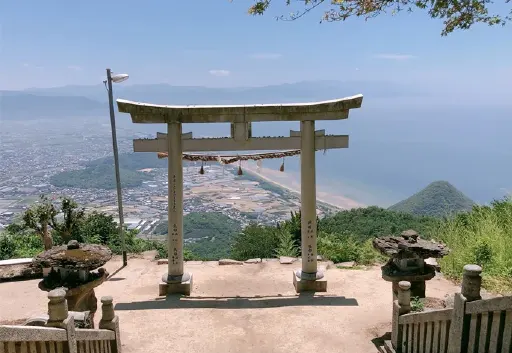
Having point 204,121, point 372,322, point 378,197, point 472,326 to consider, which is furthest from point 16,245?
point 378,197

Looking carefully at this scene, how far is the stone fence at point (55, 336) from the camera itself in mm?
3842

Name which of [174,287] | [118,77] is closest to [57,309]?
[174,287]

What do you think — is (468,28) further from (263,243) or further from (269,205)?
(269,205)

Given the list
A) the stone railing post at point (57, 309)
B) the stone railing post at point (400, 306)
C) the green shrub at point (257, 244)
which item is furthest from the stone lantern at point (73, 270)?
the green shrub at point (257, 244)

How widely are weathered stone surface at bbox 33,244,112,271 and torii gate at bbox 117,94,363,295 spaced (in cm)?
208

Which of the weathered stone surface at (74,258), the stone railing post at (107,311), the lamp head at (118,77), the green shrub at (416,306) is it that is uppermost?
the lamp head at (118,77)

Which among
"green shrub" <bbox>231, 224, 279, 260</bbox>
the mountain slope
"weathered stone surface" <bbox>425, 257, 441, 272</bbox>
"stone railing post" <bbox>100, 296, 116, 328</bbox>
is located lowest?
the mountain slope

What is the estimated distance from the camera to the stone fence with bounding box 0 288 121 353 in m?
3.84

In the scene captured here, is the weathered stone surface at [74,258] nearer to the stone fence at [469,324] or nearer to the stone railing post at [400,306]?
the stone railing post at [400,306]

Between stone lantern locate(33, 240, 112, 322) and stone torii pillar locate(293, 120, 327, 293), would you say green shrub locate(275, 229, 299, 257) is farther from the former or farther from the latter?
stone lantern locate(33, 240, 112, 322)

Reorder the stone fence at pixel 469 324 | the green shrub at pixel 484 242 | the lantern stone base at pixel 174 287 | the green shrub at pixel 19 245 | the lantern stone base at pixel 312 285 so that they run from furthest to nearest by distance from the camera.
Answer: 1. the green shrub at pixel 19 245
2. the lantern stone base at pixel 312 285
3. the lantern stone base at pixel 174 287
4. the green shrub at pixel 484 242
5. the stone fence at pixel 469 324

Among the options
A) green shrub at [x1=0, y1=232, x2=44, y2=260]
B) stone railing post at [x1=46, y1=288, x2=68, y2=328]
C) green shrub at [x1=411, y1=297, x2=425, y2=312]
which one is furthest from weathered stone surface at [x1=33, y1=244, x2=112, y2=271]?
green shrub at [x1=0, y1=232, x2=44, y2=260]

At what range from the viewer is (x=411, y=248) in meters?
7.29

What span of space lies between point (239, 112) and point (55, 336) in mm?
5802
